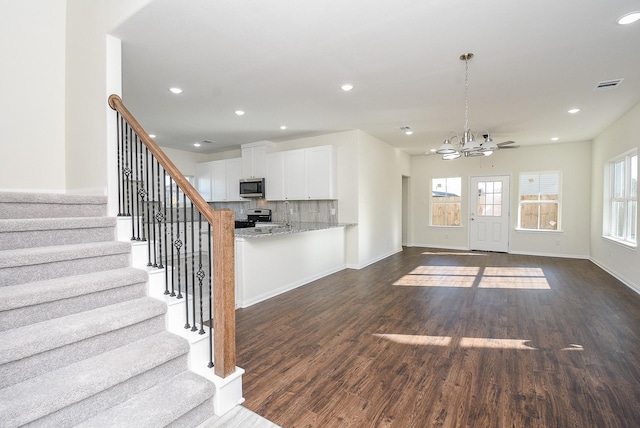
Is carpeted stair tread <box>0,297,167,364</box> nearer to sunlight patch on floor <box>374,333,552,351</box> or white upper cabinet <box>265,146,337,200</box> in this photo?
sunlight patch on floor <box>374,333,552,351</box>

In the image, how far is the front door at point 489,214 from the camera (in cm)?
799

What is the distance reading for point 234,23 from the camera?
248cm

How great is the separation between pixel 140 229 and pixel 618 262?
7.21 m

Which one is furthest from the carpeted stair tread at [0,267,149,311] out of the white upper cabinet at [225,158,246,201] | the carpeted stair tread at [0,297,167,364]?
the white upper cabinet at [225,158,246,201]

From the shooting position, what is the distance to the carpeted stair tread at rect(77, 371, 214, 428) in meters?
1.56

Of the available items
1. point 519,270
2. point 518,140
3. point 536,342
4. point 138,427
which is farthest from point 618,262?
point 138,427

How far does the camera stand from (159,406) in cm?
167

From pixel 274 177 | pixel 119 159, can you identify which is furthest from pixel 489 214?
pixel 119 159

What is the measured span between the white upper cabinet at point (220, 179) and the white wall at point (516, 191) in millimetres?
5046

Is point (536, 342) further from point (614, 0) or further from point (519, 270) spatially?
point (519, 270)

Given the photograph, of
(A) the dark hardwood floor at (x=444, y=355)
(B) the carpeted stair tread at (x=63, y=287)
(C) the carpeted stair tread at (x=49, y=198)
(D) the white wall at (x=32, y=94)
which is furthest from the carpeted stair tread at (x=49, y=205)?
(A) the dark hardwood floor at (x=444, y=355)

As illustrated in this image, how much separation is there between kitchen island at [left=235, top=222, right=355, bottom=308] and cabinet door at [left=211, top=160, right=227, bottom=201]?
3.12 meters

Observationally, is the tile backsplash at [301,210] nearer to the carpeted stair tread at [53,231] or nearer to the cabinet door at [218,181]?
the cabinet door at [218,181]

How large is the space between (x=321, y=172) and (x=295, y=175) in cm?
60
